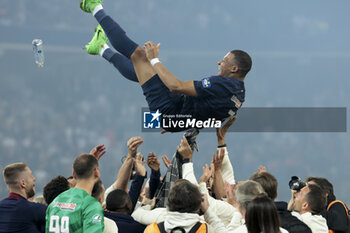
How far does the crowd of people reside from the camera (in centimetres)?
229

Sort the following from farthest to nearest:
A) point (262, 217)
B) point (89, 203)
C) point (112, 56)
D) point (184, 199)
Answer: point (112, 56), point (89, 203), point (184, 199), point (262, 217)

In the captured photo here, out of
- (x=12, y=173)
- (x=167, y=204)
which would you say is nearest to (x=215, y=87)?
(x=167, y=204)

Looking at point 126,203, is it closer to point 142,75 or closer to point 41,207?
point 41,207

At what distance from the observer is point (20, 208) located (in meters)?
2.65

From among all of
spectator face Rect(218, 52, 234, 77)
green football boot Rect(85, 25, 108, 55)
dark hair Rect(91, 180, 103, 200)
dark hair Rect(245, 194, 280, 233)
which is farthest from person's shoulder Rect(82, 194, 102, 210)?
green football boot Rect(85, 25, 108, 55)

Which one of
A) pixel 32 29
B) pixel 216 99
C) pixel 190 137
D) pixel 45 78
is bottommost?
pixel 190 137

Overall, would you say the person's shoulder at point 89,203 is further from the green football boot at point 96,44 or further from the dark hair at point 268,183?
the green football boot at point 96,44

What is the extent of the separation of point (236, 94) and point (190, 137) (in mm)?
460

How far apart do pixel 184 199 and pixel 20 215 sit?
0.98 m

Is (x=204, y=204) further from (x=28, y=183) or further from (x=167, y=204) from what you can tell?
(x=28, y=183)

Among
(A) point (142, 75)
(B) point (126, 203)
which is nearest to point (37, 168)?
(A) point (142, 75)

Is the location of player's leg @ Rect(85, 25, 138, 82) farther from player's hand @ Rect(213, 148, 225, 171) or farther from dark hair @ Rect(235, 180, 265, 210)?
dark hair @ Rect(235, 180, 265, 210)

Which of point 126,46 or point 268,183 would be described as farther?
point 126,46

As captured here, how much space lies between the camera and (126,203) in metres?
2.68
